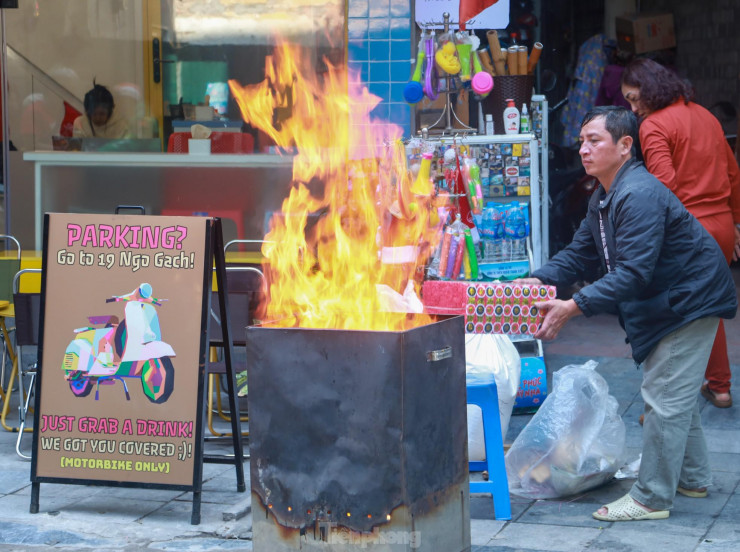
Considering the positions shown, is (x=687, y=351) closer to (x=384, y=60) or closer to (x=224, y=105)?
(x=384, y=60)

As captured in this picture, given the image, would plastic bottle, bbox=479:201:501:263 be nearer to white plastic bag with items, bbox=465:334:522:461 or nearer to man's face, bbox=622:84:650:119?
white plastic bag with items, bbox=465:334:522:461

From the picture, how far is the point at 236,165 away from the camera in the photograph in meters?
8.52

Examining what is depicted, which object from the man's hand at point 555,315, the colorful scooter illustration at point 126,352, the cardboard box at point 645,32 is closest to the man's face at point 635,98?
the man's hand at point 555,315

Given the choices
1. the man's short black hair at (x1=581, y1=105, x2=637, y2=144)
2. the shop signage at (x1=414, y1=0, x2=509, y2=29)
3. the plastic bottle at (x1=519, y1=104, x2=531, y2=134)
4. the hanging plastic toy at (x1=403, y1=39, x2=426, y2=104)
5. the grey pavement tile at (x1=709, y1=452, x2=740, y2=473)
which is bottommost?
the grey pavement tile at (x1=709, y1=452, x2=740, y2=473)

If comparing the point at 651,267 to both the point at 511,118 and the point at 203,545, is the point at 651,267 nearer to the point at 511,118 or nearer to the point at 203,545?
the point at 203,545

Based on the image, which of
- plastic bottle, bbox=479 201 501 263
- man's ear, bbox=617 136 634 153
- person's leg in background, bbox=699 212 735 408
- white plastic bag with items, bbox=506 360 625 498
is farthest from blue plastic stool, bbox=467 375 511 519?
plastic bottle, bbox=479 201 501 263

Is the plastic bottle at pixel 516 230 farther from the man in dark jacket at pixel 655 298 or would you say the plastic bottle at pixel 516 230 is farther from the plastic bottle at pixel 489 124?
the man in dark jacket at pixel 655 298

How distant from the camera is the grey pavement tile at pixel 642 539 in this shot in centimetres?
432

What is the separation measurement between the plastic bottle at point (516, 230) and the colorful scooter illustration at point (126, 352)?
2.82 m

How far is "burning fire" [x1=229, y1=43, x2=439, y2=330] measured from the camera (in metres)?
4.40

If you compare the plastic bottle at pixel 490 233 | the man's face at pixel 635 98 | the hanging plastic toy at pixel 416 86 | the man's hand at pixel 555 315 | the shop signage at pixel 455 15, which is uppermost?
the shop signage at pixel 455 15

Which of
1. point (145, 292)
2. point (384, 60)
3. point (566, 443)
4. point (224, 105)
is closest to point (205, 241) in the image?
point (145, 292)

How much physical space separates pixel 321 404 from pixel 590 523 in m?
1.62

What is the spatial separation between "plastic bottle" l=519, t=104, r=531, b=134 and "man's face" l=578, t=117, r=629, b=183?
2.61m
